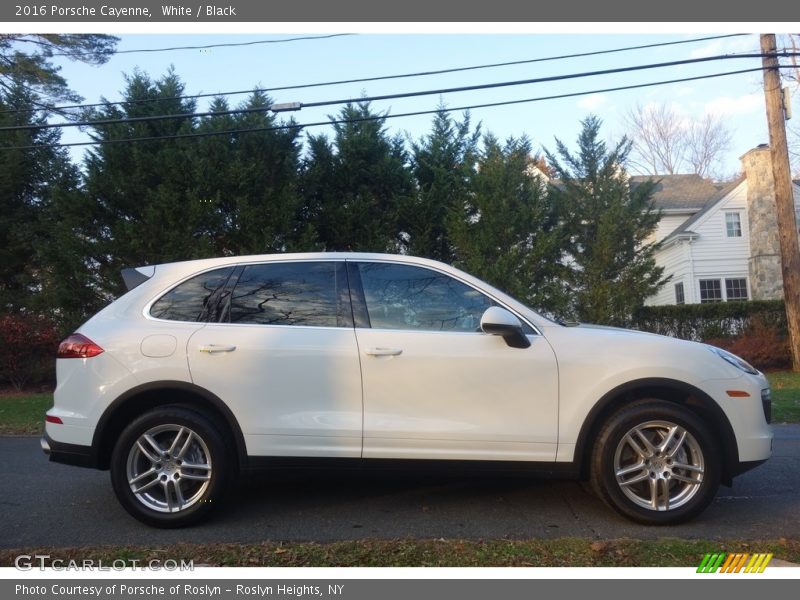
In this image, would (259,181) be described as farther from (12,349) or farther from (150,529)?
(150,529)

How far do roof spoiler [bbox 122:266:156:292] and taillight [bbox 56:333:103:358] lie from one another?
0.53 meters

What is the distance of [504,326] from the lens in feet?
14.0

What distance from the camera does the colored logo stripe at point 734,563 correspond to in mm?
3531

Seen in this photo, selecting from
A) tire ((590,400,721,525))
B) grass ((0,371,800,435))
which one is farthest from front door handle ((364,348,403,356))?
grass ((0,371,800,435))

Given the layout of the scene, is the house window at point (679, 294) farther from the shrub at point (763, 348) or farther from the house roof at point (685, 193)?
the shrub at point (763, 348)

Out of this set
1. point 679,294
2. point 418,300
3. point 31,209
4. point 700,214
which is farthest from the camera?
point 679,294

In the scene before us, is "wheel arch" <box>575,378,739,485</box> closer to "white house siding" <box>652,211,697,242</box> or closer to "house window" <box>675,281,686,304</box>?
"house window" <box>675,281,686,304</box>

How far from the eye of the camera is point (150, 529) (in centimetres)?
433

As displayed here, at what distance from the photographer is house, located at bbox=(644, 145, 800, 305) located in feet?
77.7

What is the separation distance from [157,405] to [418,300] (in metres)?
1.91

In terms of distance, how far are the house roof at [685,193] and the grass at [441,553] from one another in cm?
2513

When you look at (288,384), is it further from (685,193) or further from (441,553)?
(685,193)

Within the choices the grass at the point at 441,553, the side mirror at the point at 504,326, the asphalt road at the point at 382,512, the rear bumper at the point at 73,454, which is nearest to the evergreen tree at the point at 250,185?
the asphalt road at the point at 382,512

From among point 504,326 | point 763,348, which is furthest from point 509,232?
point 504,326
